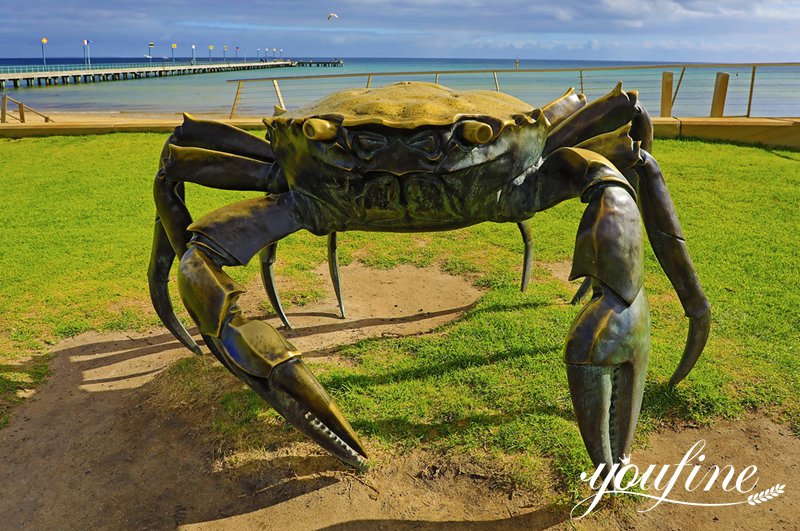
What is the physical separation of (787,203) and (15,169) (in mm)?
11444

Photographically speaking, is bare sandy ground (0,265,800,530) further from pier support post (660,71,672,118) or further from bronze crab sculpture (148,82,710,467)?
pier support post (660,71,672,118)

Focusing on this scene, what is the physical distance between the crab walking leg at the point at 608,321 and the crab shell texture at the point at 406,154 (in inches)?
17.0

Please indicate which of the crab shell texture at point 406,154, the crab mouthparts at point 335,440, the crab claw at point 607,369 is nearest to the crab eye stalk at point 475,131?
the crab shell texture at point 406,154

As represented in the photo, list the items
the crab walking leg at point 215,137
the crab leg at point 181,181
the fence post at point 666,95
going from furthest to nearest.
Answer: the fence post at point 666,95 < the crab walking leg at point 215,137 < the crab leg at point 181,181

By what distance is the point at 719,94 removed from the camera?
1266 centimetres

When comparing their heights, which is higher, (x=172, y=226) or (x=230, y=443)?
(x=172, y=226)

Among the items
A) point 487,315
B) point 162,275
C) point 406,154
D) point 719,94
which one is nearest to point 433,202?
point 406,154

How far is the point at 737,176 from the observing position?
8695mm

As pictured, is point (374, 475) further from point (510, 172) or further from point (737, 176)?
point (737, 176)

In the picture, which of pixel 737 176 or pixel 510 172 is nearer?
pixel 510 172

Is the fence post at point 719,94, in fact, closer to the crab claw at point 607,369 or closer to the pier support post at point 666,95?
the pier support post at point 666,95

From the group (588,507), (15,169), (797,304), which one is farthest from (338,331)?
(15,169)

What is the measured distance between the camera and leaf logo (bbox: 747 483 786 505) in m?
2.80

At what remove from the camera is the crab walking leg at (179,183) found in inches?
117
